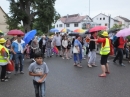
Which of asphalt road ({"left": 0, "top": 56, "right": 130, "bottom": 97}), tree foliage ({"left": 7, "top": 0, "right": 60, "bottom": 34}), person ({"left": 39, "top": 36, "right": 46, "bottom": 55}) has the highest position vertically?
tree foliage ({"left": 7, "top": 0, "right": 60, "bottom": 34})

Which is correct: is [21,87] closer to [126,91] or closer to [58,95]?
[58,95]

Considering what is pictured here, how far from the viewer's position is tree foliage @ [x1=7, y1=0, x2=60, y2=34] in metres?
32.9

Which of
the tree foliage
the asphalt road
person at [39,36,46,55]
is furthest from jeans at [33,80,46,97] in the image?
the tree foliage

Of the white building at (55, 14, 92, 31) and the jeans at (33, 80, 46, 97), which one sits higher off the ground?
the white building at (55, 14, 92, 31)

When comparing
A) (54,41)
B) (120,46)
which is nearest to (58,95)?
(120,46)

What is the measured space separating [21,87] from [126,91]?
3203 mm

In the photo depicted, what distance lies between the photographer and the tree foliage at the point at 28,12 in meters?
32.9

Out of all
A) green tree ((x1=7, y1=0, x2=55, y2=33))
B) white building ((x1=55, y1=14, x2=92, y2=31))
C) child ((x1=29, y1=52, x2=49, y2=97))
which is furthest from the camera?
white building ((x1=55, y1=14, x2=92, y2=31))

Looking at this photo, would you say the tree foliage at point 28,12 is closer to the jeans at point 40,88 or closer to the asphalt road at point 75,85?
the asphalt road at point 75,85

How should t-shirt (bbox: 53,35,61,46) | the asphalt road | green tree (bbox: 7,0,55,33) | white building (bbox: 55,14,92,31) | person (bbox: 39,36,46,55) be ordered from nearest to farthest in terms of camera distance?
the asphalt road → t-shirt (bbox: 53,35,61,46) → person (bbox: 39,36,46,55) → green tree (bbox: 7,0,55,33) → white building (bbox: 55,14,92,31)

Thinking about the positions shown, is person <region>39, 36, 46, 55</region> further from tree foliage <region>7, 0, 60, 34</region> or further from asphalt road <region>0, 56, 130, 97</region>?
tree foliage <region>7, 0, 60, 34</region>

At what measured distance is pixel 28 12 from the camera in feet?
111

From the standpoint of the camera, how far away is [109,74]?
8.01 m

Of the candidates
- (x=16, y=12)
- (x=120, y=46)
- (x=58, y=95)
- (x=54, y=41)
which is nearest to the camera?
(x=58, y=95)
